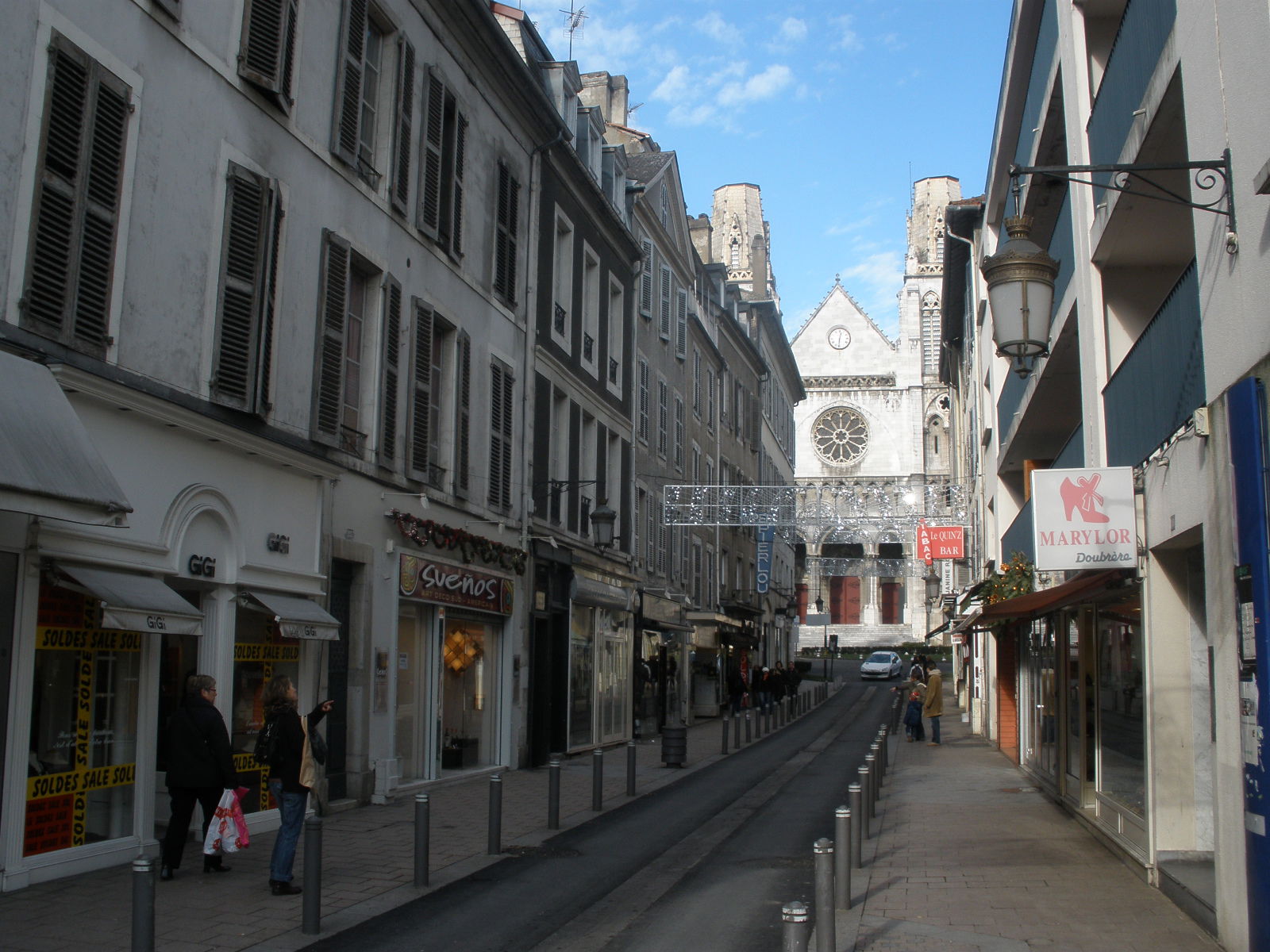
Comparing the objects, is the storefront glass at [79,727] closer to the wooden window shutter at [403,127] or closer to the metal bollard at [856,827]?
the metal bollard at [856,827]

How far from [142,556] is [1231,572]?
8125mm

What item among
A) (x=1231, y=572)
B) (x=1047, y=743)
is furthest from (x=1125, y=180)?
(x=1047, y=743)

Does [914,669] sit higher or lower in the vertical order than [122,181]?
lower

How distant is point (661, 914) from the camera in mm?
8719

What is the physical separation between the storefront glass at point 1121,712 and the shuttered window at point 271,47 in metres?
9.45

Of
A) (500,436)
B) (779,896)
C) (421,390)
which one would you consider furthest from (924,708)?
(779,896)

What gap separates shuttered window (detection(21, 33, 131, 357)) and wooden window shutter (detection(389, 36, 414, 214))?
5.27 meters

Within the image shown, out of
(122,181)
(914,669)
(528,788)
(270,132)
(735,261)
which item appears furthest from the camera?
(735,261)

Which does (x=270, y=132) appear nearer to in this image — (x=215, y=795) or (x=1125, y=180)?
(x=215, y=795)

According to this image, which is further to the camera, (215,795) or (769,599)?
(769,599)

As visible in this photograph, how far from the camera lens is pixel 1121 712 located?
11250mm

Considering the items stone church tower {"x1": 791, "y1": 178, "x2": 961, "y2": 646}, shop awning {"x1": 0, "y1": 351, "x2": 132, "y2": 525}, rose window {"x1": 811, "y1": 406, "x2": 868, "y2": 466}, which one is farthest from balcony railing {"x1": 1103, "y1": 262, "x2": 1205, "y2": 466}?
rose window {"x1": 811, "y1": 406, "x2": 868, "y2": 466}

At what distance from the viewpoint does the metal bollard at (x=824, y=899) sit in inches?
257

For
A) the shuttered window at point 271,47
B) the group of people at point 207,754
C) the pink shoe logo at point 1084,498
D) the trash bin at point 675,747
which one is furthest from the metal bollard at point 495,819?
the trash bin at point 675,747
